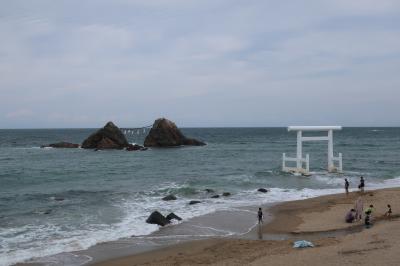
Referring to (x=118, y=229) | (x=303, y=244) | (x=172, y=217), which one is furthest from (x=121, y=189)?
(x=303, y=244)

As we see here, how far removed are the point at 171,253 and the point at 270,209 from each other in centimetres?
1029

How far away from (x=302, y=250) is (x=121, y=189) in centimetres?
2056

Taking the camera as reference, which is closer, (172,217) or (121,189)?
(172,217)

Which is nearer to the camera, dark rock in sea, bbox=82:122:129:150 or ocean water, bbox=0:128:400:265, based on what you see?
ocean water, bbox=0:128:400:265

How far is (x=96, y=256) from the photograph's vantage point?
17484 millimetres

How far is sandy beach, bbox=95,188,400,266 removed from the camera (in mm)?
14375

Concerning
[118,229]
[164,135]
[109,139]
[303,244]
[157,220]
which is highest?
[164,135]

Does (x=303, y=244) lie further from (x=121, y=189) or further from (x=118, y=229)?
(x=121, y=189)

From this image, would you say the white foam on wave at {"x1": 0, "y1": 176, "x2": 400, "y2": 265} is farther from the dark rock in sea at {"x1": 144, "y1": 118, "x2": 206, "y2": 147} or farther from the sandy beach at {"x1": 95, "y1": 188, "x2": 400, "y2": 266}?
the dark rock in sea at {"x1": 144, "y1": 118, "x2": 206, "y2": 147}

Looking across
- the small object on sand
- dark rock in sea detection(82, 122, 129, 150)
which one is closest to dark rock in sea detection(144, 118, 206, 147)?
dark rock in sea detection(82, 122, 129, 150)

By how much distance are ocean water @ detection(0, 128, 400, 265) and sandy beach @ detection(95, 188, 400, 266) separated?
13.9 ft

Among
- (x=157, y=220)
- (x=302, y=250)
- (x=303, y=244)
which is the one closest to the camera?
(x=302, y=250)

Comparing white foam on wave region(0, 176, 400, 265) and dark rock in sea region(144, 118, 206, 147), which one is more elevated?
dark rock in sea region(144, 118, 206, 147)

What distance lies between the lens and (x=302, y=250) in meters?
16.0
